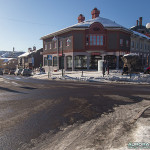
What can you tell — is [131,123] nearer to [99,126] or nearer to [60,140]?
[99,126]

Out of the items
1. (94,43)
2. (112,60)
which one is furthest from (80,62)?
(112,60)

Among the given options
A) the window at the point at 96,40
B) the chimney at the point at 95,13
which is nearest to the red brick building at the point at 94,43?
the window at the point at 96,40

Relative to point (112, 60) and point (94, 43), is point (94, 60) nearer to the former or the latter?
point (94, 43)

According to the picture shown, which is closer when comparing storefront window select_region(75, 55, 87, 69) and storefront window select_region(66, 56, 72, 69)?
storefront window select_region(75, 55, 87, 69)

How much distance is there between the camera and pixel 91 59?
94.1 ft

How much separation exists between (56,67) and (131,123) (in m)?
29.8

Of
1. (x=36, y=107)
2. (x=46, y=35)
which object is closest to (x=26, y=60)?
(x=46, y=35)

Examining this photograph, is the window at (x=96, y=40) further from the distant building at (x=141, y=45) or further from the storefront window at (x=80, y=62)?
the distant building at (x=141, y=45)

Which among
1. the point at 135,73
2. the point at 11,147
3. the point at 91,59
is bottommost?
the point at 11,147

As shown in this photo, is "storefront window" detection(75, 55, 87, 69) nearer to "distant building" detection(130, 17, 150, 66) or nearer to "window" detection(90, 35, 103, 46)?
"window" detection(90, 35, 103, 46)

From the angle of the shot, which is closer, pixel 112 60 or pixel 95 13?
pixel 112 60

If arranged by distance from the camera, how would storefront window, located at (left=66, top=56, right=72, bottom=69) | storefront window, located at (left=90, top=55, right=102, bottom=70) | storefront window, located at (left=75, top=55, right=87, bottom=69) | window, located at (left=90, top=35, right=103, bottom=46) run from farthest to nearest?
storefront window, located at (left=66, top=56, right=72, bottom=69)
storefront window, located at (left=75, top=55, right=87, bottom=69)
storefront window, located at (left=90, top=55, right=102, bottom=70)
window, located at (left=90, top=35, right=103, bottom=46)

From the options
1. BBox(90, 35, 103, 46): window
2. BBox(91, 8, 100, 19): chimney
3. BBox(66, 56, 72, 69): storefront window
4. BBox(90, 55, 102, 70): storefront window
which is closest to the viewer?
BBox(90, 35, 103, 46): window

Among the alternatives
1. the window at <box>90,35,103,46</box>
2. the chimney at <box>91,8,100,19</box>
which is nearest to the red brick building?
the window at <box>90,35,103,46</box>
